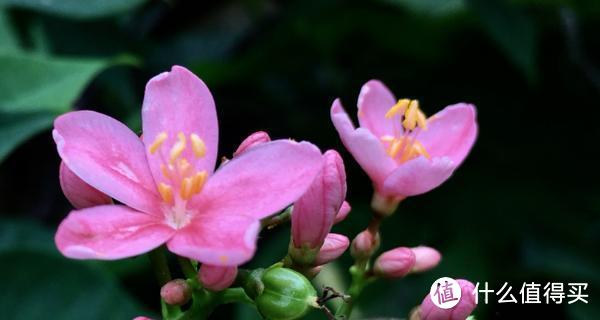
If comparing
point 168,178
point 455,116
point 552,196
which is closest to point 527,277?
point 552,196

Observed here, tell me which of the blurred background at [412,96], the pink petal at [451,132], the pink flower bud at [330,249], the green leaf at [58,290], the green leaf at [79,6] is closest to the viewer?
the pink flower bud at [330,249]

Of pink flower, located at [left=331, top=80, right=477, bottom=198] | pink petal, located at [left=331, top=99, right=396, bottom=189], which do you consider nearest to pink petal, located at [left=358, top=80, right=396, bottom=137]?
pink flower, located at [left=331, top=80, right=477, bottom=198]

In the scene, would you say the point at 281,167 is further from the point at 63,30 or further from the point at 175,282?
the point at 63,30

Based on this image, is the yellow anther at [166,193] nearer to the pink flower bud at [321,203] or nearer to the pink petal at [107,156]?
the pink petal at [107,156]

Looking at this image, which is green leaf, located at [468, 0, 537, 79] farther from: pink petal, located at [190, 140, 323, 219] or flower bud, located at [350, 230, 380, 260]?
pink petal, located at [190, 140, 323, 219]

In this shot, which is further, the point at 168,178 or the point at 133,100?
the point at 133,100

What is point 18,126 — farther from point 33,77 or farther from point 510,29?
point 510,29

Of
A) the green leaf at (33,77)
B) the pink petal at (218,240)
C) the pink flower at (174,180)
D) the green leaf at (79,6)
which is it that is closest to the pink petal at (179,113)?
the pink flower at (174,180)

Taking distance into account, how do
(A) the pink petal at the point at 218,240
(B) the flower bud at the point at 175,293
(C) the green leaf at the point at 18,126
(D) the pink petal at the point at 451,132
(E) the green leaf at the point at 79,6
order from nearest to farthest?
(A) the pink petal at the point at 218,240 → (B) the flower bud at the point at 175,293 → (D) the pink petal at the point at 451,132 → (C) the green leaf at the point at 18,126 → (E) the green leaf at the point at 79,6
